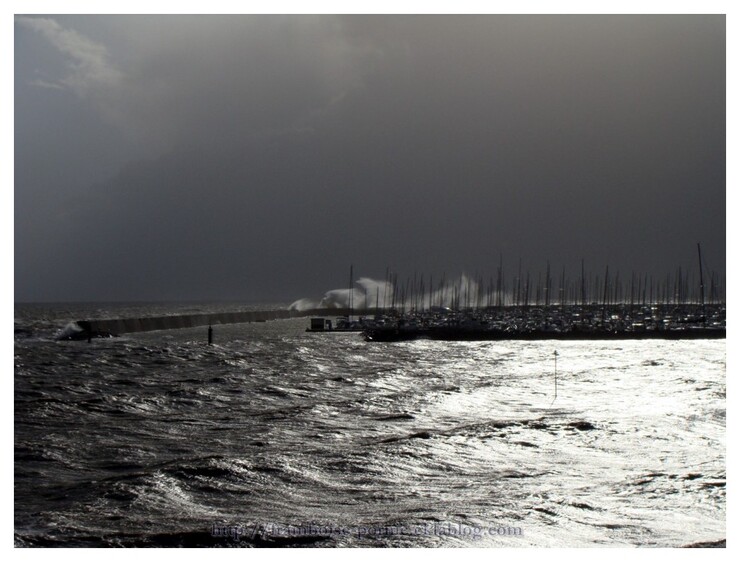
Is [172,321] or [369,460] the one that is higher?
[369,460]

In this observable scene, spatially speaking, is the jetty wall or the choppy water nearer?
the choppy water

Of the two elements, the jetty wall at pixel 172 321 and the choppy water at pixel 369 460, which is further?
the jetty wall at pixel 172 321

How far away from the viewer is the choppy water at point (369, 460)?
10633 mm

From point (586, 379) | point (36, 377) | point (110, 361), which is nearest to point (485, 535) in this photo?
point (586, 379)

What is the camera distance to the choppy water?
419 inches

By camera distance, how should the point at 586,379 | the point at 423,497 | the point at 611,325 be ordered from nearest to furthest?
the point at 423,497, the point at 586,379, the point at 611,325

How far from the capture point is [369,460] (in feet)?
49.8

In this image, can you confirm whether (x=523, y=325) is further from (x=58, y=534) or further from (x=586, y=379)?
(x=58, y=534)

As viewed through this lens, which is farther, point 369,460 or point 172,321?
point 172,321

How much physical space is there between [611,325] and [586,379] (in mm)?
45628

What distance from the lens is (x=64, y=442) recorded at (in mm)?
17797

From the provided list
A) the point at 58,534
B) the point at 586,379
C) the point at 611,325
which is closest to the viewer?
the point at 58,534

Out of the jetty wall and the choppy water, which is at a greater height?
the choppy water

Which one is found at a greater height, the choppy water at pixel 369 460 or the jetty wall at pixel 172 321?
the choppy water at pixel 369 460
